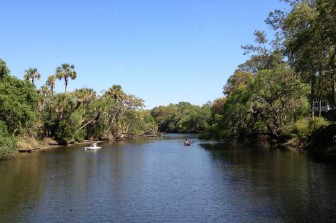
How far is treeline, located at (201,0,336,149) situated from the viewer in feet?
104

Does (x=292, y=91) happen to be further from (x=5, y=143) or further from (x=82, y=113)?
(x=82, y=113)

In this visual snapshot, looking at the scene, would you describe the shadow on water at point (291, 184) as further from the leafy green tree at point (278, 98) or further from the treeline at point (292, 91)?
the leafy green tree at point (278, 98)

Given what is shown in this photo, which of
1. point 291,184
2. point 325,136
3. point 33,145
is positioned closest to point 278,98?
point 325,136

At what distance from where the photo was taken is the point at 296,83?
62.2m

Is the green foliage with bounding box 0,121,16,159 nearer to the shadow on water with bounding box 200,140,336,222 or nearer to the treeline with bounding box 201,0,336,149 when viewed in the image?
the shadow on water with bounding box 200,140,336,222

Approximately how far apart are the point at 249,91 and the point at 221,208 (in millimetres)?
47729

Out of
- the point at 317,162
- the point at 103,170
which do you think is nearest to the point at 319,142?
the point at 317,162

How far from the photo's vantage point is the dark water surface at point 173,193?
70.1 ft

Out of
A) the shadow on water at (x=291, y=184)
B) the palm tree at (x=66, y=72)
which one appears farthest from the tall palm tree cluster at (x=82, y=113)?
the shadow on water at (x=291, y=184)

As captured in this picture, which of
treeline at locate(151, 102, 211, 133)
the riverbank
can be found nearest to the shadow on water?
the riverbank

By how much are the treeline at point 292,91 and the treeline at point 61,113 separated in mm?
30121

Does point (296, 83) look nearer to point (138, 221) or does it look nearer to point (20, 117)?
point (20, 117)

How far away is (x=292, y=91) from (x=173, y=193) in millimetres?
41038

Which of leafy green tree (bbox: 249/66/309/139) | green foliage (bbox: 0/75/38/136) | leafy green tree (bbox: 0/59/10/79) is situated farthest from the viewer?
leafy green tree (bbox: 249/66/309/139)
